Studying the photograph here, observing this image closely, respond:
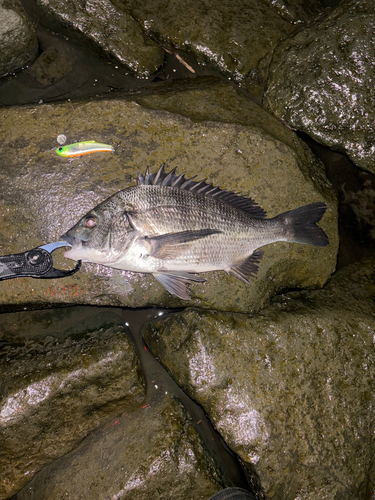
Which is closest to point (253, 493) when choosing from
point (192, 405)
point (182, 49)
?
point (192, 405)

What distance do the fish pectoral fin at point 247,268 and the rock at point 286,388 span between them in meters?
0.46

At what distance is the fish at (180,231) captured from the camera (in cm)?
312

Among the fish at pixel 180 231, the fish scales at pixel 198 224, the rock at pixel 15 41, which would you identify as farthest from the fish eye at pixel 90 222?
the rock at pixel 15 41

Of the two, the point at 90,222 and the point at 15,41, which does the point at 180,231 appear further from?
the point at 15,41

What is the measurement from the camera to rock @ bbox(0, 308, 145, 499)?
3.37 meters

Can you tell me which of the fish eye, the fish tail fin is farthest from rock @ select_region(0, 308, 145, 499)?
the fish tail fin

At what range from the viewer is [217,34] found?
452 cm

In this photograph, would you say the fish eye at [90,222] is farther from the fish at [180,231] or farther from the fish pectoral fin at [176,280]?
the fish pectoral fin at [176,280]

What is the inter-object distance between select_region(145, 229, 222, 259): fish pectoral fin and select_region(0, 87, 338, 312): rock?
0.53 m

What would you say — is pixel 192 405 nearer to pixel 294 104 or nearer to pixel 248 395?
pixel 248 395

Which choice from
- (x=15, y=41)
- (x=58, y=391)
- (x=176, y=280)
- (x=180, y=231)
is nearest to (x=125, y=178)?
(x=180, y=231)

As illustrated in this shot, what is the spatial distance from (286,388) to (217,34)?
4.77 m

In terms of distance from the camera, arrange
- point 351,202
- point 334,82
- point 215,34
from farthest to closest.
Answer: point 351,202 → point 215,34 → point 334,82

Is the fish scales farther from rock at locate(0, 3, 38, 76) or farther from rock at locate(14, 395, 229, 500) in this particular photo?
rock at locate(0, 3, 38, 76)
